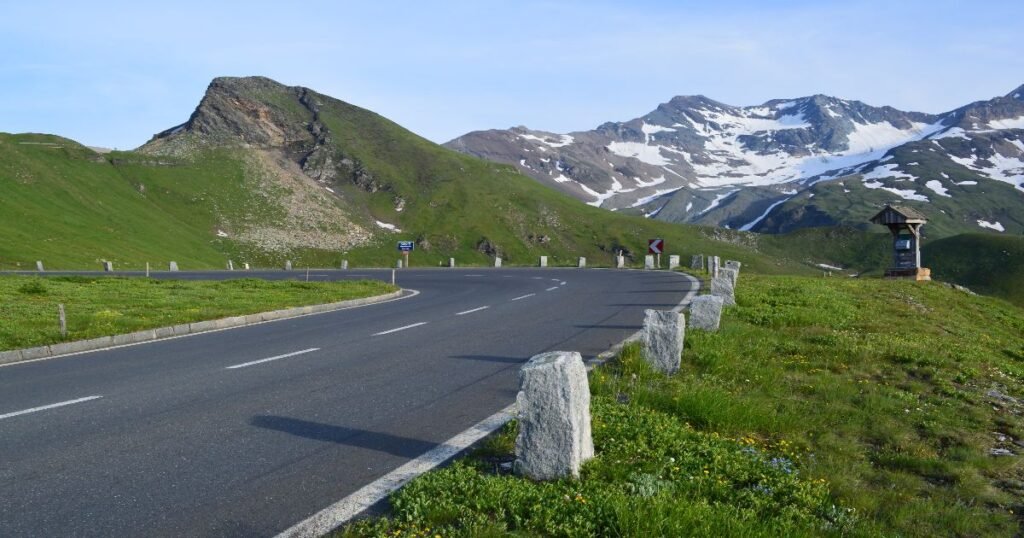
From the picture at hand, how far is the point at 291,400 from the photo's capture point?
8609mm

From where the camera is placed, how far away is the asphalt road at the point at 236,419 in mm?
5223

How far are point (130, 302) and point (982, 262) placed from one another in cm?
13834

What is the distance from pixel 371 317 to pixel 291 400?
1079 centimetres

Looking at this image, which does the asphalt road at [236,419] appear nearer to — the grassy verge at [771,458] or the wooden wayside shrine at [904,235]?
the grassy verge at [771,458]

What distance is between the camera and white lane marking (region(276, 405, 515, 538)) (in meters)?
4.75

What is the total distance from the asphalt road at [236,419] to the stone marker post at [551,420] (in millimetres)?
1228

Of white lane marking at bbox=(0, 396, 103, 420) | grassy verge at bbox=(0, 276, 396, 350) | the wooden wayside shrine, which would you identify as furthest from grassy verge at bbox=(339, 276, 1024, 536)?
the wooden wayside shrine

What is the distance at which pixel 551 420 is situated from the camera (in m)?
5.53

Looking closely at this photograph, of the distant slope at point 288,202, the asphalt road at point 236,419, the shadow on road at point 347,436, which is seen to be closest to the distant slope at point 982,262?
the distant slope at point 288,202

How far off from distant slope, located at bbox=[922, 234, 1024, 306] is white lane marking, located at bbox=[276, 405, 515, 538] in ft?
400

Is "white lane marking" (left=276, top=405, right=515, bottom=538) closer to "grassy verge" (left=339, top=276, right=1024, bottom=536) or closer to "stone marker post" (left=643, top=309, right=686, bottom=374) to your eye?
"grassy verge" (left=339, top=276, right=1024, bottom=536)

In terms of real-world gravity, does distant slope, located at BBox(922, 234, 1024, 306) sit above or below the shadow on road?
below

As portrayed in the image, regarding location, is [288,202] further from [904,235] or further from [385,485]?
[385,485]

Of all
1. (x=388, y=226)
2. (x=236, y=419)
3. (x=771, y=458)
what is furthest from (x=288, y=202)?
(x=771, y=458)
